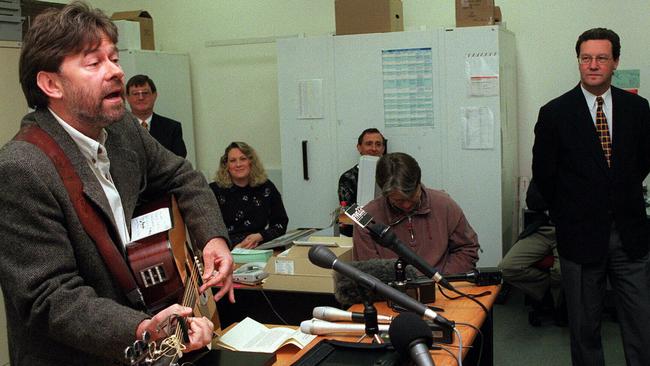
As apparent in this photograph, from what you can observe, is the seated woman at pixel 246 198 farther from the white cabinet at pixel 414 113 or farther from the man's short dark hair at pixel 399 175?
the man's short dark hair at pixel 399 175

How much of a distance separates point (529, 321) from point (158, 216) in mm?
3199

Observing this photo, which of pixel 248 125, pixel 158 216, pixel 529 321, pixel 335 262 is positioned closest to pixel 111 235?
pixel 158 216

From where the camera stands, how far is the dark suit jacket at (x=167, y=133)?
4.87 m

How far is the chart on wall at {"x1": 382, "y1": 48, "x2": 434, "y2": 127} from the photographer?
4711 mm

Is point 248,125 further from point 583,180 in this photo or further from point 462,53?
point 583,180

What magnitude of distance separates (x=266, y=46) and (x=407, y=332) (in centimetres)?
469

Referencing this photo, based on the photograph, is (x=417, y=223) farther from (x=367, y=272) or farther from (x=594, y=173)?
(x=594, y=173)

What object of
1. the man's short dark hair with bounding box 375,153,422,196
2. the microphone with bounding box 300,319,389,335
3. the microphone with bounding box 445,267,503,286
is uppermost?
the man's short dark hair with bounding box 375,153,422,196

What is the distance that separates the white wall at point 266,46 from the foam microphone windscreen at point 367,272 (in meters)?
3.09

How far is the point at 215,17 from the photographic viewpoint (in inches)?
233

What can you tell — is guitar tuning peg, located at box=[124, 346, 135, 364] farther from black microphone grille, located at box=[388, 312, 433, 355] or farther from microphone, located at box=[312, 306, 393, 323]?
microphone, located at box=[312, 306, 393, 323]

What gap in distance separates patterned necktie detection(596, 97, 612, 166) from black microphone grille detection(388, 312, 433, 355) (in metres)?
1.86

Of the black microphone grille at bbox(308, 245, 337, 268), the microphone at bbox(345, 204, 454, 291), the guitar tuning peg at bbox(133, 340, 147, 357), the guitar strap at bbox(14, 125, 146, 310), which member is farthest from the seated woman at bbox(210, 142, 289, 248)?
the guitar tuning peg at bbox(133, 340, 147, 357)

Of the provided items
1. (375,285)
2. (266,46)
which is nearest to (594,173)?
(375,285)
